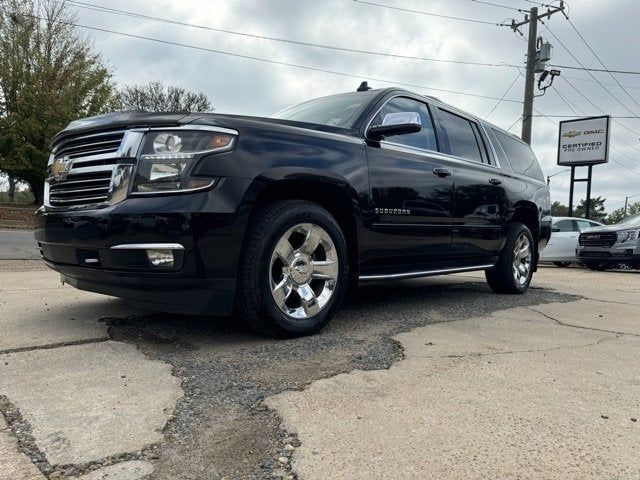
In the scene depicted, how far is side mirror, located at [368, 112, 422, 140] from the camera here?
3.84 meters

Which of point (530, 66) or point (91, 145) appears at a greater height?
point (530, 66)

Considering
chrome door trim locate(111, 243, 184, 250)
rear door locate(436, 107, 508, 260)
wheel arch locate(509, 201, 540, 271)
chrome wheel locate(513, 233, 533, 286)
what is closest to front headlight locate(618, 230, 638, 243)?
wheel arch locate(509, 201, 540, 271)

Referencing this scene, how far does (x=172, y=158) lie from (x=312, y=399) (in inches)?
60.2

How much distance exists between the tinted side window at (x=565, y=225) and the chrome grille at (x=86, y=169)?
44.6 ft

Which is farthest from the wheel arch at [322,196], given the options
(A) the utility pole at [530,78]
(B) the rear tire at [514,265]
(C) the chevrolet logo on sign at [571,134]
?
(C) the chevrolet logo on sign at [571,134]

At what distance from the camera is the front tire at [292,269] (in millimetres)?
3131

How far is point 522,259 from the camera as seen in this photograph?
6309 millimetres

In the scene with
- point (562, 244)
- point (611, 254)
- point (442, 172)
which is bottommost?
point (611, 254)

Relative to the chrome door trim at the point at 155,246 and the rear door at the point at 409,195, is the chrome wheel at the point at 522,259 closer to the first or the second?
the rear door at the point at 409,195

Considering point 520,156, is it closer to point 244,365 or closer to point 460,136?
point 460,136

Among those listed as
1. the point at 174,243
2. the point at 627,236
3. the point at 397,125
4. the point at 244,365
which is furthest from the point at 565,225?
the point at 174,243

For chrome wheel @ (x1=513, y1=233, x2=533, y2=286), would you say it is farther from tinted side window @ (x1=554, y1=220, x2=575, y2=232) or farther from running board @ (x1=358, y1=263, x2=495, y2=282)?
tinted side window @ (x1=554, y1=220, x2=575, y2=232)

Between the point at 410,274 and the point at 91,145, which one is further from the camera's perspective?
the point at 410,274

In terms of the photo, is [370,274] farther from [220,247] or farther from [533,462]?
[533,462]
